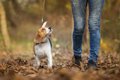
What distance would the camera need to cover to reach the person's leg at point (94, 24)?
10328 millimetres

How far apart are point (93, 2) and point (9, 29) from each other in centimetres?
1817

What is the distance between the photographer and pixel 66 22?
84.4 ft

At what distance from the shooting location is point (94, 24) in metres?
10.4

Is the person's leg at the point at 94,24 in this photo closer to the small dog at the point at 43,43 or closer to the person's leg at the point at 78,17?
the person's leg at the point at 78,17

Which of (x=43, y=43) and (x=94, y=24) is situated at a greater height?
(x=94, y=24)

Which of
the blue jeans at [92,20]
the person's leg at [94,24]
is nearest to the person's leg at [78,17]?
the blue jeans at [92,20]

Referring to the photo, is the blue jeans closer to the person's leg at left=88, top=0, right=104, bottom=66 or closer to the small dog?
the person's leg at left=88, top=0, right=104, bottom=66

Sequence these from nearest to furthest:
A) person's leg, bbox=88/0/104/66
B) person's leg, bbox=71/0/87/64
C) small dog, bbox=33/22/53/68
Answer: person's leg, bbox=88/0/104/66 < person's leg, bbox=71/0/87/64 < small dog, bbox=33/22/53/68

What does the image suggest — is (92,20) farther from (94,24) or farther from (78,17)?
(78,17)

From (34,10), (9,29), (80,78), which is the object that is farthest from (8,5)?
(80,78)

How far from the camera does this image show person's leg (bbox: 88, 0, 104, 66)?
1033 cm

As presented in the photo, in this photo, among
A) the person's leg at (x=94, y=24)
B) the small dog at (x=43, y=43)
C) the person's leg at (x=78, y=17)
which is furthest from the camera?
the small dog at (x=43, y=43)

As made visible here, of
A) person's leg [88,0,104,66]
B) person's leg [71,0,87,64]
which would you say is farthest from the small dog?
person's leg [88,0,104,66]

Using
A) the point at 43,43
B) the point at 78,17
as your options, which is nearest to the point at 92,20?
the point at 78,17
